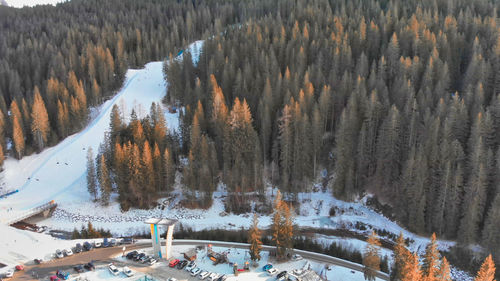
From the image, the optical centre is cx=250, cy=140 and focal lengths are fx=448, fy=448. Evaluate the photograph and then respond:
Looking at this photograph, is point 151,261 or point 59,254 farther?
point 59,254

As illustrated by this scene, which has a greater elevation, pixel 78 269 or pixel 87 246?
pixel 78 269

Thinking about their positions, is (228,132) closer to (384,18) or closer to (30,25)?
(384,18)

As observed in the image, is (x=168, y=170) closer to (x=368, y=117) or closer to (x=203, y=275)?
(x=203, y=275)

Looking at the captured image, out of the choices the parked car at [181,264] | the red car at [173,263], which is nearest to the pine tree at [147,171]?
the red car at [173,263]

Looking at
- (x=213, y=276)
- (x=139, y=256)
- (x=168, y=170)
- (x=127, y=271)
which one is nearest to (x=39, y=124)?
(x=168, y=170)

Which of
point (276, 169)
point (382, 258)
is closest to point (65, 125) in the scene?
point (276, 169)

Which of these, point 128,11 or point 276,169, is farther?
point 128,11
